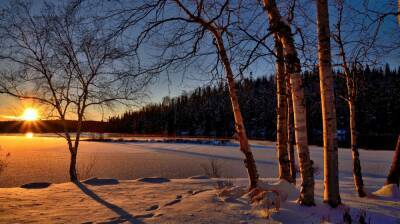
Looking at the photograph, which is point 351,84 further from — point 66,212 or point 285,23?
point 66,212

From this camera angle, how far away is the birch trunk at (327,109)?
4.80m

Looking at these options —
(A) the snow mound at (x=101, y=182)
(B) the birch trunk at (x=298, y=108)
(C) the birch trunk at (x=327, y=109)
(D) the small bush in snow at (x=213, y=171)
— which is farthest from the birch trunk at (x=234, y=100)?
(A) the snow mound at (x=101, y=182)

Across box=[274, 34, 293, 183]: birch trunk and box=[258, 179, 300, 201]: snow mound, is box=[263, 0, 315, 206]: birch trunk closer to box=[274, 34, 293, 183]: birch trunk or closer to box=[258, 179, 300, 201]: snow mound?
box=[258, 179, 300, 201]: snow mound

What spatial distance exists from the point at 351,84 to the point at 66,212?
7080mm

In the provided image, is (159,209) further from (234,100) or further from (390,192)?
(390,192)

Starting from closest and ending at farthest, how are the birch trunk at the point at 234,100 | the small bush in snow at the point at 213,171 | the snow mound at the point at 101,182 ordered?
the birch trunk at the point at 234,100, the snow mound at the point at 101,182, the small bush in snow at the point at 213,171

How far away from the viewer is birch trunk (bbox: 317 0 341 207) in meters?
4.80

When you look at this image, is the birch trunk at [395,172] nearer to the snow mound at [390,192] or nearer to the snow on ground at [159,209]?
the snow mound at [390,192]

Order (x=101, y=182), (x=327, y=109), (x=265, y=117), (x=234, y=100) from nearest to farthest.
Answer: (x=327, y=109) < (x=234, y=100) < (x=101, y=182) < (x=265, y=117)

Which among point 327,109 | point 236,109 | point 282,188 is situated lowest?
point 282,188

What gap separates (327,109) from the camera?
15.7 ft

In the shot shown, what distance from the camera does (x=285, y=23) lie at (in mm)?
5051

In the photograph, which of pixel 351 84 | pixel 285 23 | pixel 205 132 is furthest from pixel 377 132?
pixel 285 23

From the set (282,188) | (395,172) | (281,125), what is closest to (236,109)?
(281,125)
